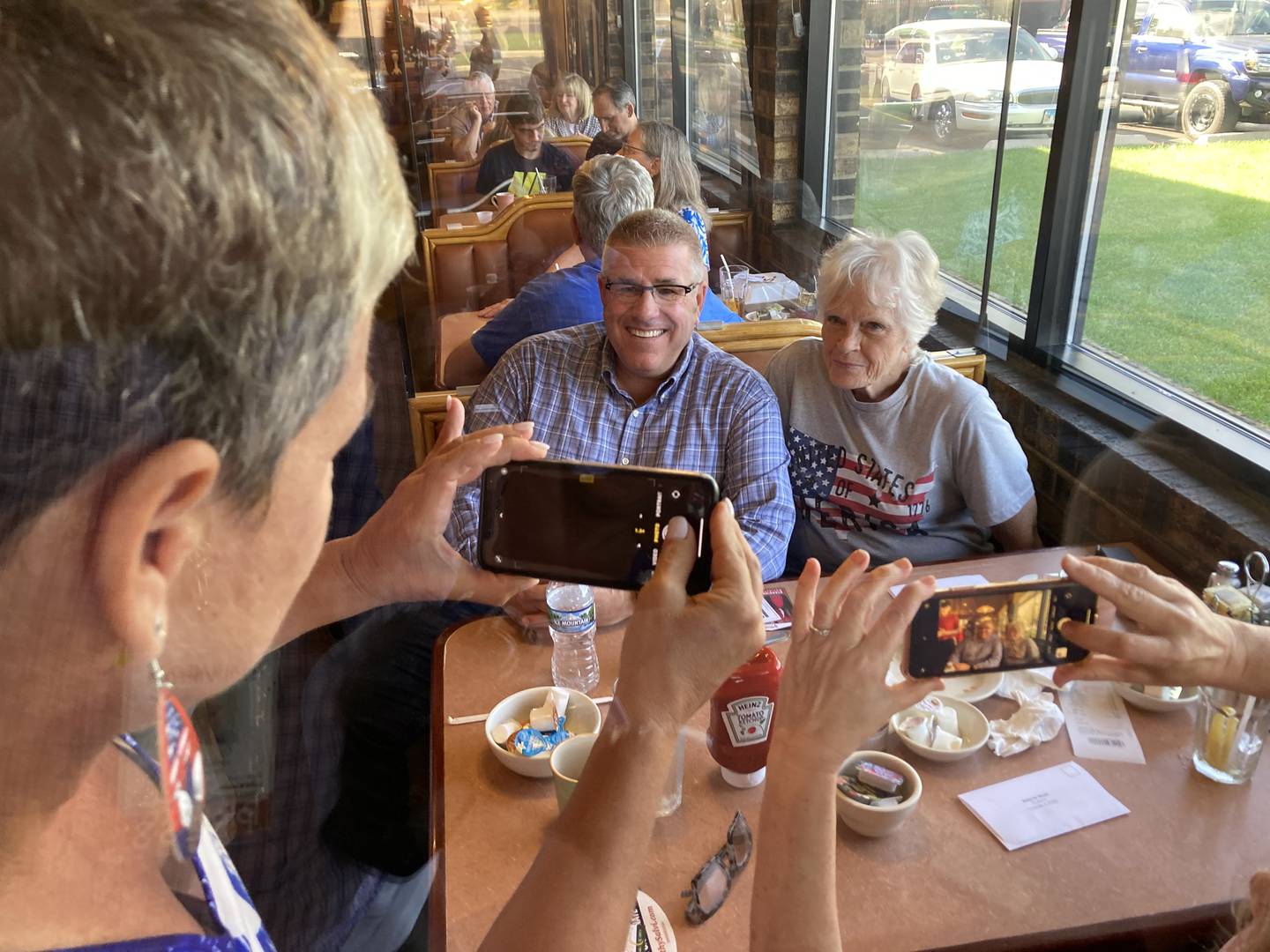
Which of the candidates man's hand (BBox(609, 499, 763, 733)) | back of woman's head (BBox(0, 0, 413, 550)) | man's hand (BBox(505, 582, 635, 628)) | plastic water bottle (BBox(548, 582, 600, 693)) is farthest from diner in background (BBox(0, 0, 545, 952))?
plastic water bottle (BBox(548, 582, 600, 693))

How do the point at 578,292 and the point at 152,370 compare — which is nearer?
the point at 152,370

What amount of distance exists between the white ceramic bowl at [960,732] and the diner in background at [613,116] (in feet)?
7.65

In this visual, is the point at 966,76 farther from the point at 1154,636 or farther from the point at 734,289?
the point at 1154,636

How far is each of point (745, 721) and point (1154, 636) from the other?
0.35 metres

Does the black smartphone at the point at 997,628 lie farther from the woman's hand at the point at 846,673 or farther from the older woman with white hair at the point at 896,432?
the older woman with white hair at the point at 896,432

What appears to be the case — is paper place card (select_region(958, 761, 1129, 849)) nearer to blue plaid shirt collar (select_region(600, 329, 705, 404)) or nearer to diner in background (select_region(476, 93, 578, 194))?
blue plaid shirt collar (select_region(600, 329, 705, 404))

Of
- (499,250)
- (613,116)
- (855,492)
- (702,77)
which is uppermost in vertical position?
(702,77)

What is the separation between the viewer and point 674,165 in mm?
2891

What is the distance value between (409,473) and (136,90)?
558 millimetres

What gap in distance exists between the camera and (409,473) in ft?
2.69

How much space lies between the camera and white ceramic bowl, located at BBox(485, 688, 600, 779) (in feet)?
2.93

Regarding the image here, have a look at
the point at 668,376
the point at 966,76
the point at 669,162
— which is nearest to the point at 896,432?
the point at 668,376

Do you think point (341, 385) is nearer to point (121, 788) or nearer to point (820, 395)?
point (121, 788)

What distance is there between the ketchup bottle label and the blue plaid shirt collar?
0.65m
